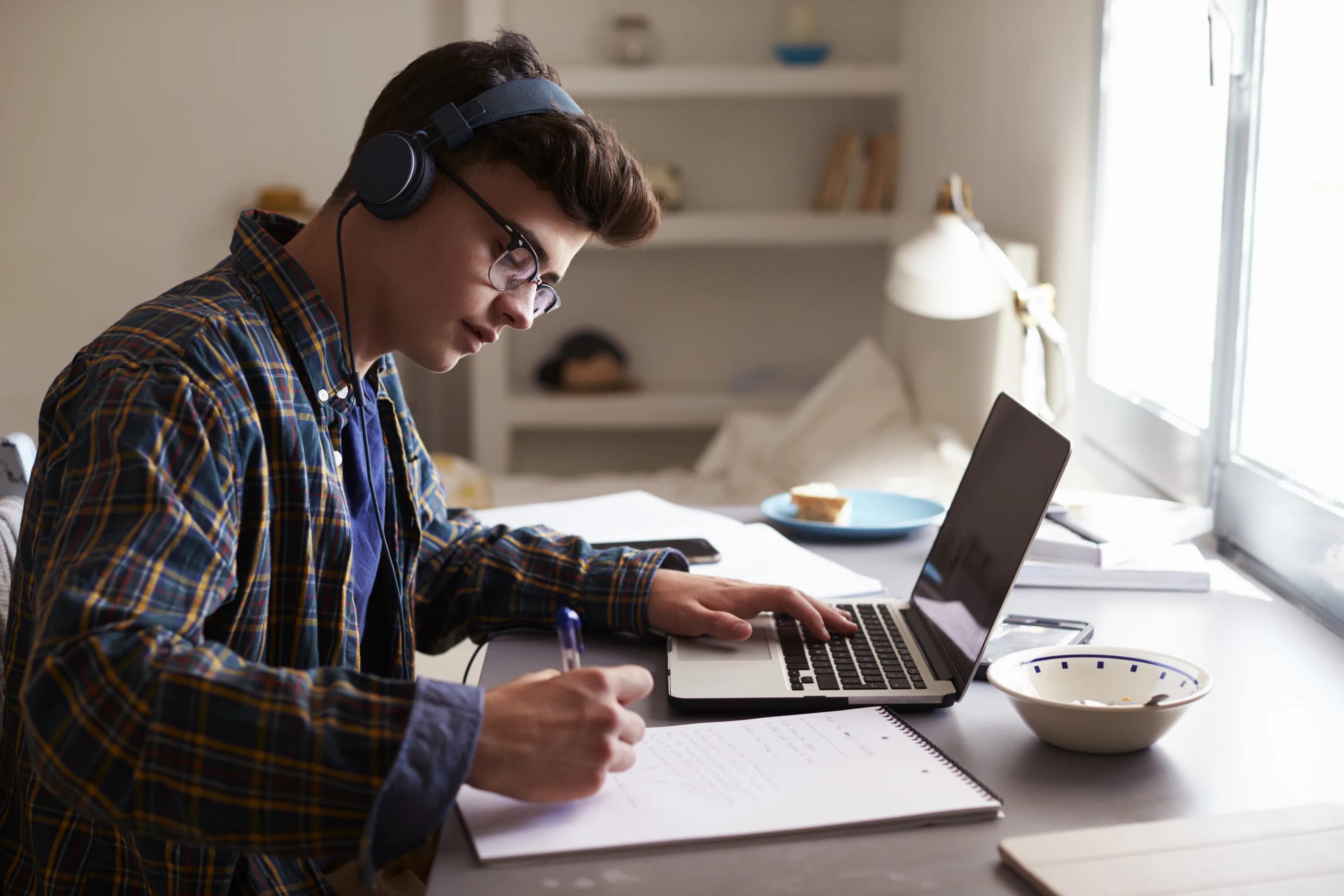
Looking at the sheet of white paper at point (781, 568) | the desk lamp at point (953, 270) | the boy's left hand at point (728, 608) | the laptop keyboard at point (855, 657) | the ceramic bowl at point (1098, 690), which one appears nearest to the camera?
the ceramic bowl at point (1098, 690)

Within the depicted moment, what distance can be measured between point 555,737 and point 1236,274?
1098mm

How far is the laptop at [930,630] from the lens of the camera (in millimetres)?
904

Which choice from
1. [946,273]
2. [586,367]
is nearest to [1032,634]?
[946,273]

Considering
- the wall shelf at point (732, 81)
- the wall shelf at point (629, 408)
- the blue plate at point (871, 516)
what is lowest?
the wall shelf at point (629, 408)

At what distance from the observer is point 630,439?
4.22 meters

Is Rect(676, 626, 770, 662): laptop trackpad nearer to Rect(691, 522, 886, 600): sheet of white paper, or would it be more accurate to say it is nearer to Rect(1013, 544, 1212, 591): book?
A: Rect(691, 522, 886, 600): sheet of white paper

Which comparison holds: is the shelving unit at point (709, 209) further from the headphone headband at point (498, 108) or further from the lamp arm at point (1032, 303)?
the headphone headband at point (498, 108)

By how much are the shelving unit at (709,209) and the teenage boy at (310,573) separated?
254cm

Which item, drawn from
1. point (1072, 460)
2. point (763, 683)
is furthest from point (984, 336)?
point (763, 683)

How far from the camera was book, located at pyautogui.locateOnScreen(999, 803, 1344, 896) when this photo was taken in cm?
65

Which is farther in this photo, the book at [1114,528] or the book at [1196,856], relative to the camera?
the book at [1114,528]

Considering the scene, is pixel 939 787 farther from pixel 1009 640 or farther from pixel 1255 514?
pixel 1255 514

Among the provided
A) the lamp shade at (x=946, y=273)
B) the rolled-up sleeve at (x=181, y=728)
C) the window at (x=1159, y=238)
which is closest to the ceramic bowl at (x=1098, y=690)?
the rolled-up sleeve at (x=181, y=728)

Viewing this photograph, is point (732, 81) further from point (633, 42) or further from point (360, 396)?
point (360, 396)
